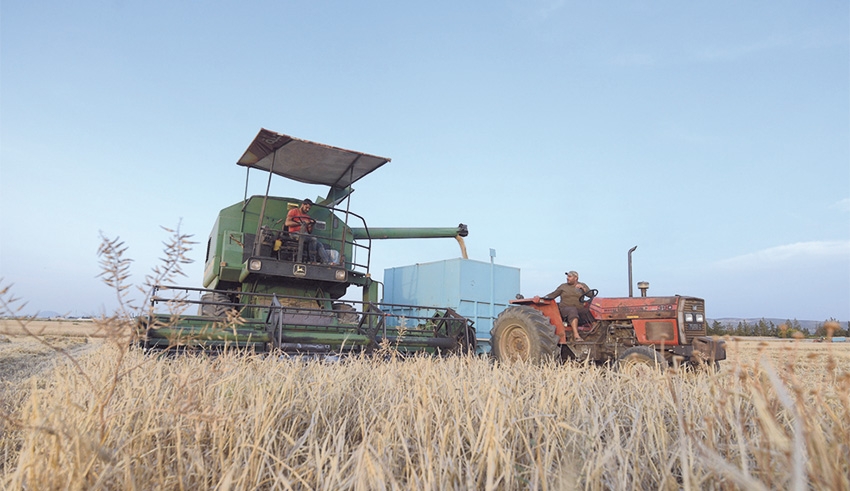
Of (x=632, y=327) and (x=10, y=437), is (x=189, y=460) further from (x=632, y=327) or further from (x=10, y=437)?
(x=632, y=327)

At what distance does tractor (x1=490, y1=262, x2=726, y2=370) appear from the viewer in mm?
6684

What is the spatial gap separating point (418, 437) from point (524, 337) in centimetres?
537

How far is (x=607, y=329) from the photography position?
23.9 feet

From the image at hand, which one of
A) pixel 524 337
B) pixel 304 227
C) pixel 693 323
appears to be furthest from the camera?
pixel 304 227

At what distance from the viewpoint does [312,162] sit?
9.00m

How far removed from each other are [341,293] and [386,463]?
760cm

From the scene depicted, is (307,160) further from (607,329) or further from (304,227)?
(607,329)

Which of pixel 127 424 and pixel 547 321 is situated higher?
pixel 547 321

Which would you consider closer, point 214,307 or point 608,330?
point 608,330

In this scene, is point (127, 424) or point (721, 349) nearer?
point (127, 424)

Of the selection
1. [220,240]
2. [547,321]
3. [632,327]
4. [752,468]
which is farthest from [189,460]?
[220,240]

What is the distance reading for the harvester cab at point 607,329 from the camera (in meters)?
6.68

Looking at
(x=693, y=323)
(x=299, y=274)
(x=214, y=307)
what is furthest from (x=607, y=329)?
→ (x=214, y=307)

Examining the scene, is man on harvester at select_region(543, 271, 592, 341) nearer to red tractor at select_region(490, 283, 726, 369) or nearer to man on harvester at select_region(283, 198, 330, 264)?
red tractor at select_region(490, 283, 726, 369)
